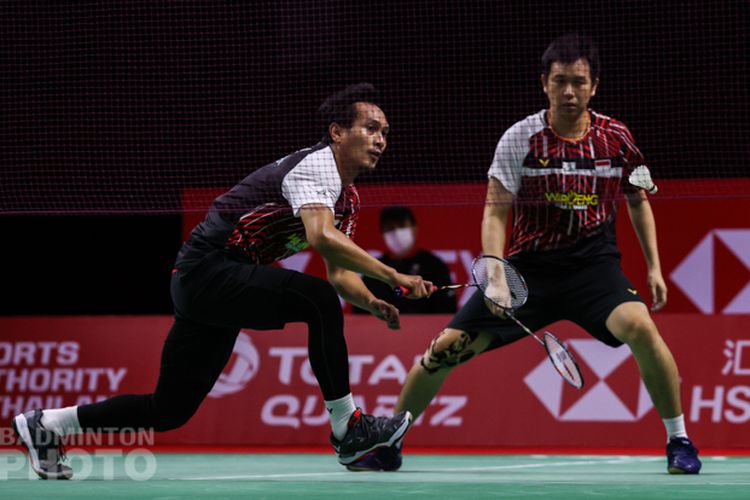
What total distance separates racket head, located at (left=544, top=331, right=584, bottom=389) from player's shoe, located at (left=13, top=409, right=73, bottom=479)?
2.10 meters

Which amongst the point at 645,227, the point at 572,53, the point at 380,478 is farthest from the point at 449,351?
the point at 572,53

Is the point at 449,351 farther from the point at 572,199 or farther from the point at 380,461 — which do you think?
the point at 572,199

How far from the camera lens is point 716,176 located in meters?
10.8

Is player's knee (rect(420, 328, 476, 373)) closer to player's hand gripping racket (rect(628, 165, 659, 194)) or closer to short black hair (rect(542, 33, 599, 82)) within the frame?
player's hand gripping racket (rect(628, 165, 659, 194))

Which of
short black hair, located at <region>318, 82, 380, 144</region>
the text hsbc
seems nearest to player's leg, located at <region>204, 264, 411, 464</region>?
short black hair, located at <region>318, 82, 380, 144</region>

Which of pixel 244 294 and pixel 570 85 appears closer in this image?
pixel 244 294

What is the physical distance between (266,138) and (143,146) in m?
1.03

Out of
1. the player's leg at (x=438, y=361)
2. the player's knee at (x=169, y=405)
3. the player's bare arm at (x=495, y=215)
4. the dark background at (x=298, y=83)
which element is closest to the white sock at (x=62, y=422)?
the player's knee at (x=169, y=405)

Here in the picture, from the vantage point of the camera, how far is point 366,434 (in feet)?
17.6

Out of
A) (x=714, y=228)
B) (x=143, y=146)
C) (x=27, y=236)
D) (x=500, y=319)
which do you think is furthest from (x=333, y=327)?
(x=27, y=236)

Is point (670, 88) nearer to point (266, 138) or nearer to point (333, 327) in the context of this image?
point (266, 138)

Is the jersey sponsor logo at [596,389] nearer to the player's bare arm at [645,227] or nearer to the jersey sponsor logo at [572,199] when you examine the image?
the player's bare arm at [645,227]

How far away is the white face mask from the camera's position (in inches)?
368

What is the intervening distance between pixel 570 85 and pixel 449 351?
1.29 meters
